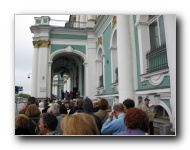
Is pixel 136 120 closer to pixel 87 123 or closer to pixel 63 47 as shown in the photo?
pixel 87 123

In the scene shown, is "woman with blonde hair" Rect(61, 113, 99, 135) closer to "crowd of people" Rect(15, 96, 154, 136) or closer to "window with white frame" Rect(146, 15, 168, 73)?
"crowd of people" Rect(15, 96, 154, 136)

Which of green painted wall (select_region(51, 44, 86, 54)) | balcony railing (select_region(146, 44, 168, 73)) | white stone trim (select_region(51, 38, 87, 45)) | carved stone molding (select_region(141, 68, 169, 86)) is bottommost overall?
carved stone molding (select_region(141, 68, 169, 86))

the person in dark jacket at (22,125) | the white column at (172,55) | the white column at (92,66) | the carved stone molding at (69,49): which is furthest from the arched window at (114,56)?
the person in dark jacket at (22,125)

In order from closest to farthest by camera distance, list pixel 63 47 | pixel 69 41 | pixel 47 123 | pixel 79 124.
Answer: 1. pixel 79 124
2. pixel 47 123
3. pixel 69 41
4. pixel 63 47

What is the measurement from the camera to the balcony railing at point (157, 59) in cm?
260

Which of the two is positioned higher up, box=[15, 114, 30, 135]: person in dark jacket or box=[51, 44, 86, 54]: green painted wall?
box=[51, 44, 86, 54]: green painted wall

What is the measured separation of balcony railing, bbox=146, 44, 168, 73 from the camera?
8.53ft

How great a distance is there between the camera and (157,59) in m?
2.75

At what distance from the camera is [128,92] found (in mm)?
2996

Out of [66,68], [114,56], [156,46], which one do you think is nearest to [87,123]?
[156,46]

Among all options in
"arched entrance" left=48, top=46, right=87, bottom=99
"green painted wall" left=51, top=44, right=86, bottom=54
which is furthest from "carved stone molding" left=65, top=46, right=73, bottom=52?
"green painted wall" left=51, top=44, right=86, bottom=54
